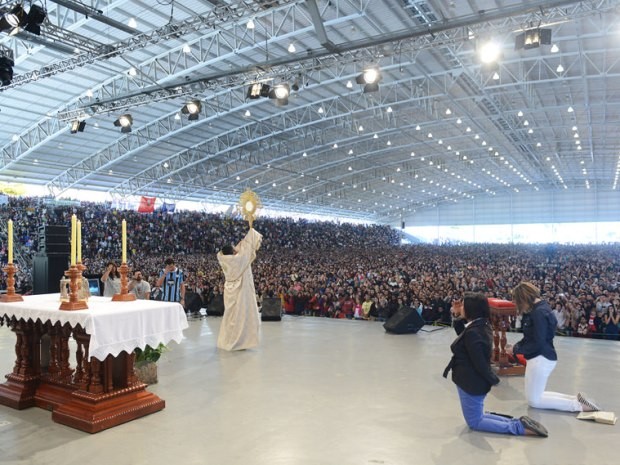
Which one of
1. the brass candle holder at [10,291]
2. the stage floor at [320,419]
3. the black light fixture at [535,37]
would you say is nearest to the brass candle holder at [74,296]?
the brass candle holder at [10,291]

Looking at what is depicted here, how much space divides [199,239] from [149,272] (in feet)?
48.4

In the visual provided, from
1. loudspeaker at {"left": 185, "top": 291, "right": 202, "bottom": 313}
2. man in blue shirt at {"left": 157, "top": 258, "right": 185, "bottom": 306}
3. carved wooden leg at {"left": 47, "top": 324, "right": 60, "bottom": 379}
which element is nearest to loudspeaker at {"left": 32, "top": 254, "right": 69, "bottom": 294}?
man in blue shirt at {"left": 157, "top": 258, "right": 185, "bottom": 306}

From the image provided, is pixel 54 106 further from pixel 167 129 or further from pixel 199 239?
pixel 199 239

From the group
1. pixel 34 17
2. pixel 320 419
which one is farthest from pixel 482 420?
pixel 34 17

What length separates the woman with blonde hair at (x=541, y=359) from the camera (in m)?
4.42

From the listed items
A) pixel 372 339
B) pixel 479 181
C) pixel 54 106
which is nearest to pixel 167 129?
pixel 54 106

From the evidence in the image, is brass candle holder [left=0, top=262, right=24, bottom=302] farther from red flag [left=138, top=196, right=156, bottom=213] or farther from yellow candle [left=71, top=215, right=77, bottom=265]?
red flag [left=138, top=196, right=156, bottom=213]

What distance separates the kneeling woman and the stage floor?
0.33 feet

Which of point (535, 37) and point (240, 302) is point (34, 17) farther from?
point (535, 37)

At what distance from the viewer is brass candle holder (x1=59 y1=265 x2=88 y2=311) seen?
4309 millimetres

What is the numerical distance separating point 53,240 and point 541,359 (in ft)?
28.3

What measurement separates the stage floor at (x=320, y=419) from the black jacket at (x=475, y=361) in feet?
1.41

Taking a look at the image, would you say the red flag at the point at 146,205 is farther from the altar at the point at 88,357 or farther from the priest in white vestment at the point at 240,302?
the altar at the point at 88,357

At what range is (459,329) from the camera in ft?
22.0
